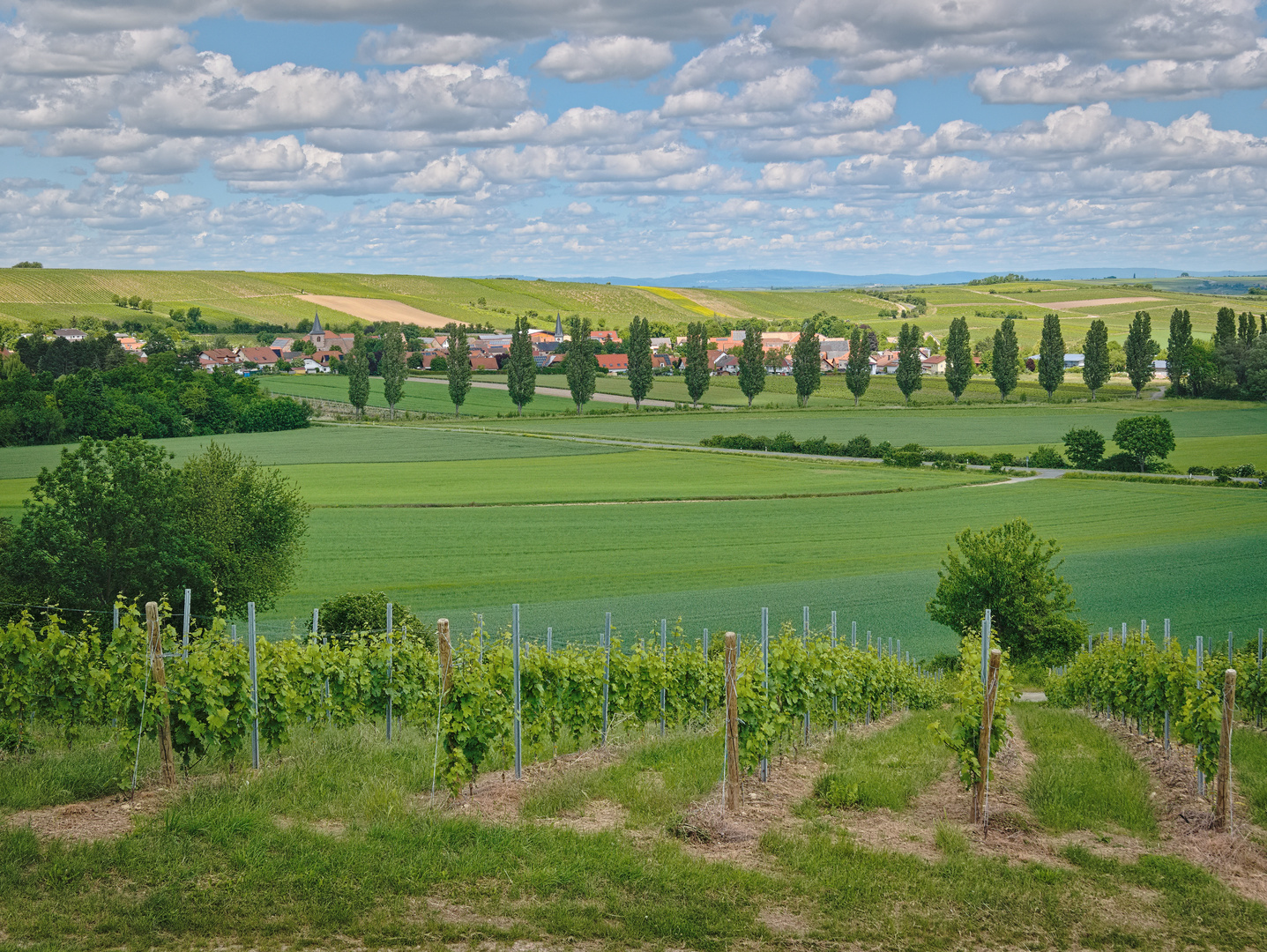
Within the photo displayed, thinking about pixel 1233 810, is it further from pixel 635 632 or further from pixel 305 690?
pixel 635 632

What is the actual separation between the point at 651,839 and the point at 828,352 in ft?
611

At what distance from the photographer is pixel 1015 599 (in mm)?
32594

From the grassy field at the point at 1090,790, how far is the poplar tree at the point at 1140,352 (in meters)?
115

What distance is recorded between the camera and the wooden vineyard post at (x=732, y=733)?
1216 cm

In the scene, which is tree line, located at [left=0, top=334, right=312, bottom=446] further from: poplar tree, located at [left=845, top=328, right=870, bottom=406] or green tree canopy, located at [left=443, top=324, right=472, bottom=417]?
poplar tree, located at [left=845, top=328, right=870, bottom=406]

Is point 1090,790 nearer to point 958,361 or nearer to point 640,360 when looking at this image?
point 640,360

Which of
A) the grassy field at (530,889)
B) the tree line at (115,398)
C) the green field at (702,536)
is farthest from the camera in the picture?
the tree line at (115,398)

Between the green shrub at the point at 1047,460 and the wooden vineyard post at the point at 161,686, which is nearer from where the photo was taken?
the wooden vineyard post at the point at 161,686

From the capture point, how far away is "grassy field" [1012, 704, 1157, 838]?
1212 cm

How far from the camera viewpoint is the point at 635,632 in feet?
109

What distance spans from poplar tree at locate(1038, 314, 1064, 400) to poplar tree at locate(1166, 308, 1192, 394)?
12.1 m

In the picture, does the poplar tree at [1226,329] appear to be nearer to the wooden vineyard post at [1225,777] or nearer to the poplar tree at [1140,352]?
the poplar tree at [1140,352]

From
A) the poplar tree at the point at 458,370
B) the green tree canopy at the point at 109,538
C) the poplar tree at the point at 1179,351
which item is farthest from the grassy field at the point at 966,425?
the green tree canopy at the point at 109,538

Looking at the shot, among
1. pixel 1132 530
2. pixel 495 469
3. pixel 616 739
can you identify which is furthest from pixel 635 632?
pixel 495 469
